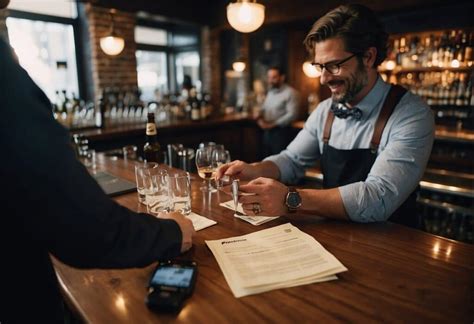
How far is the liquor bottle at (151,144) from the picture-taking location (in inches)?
77.4

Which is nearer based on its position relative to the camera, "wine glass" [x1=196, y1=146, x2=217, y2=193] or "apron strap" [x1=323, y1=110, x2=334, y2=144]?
"wine glass" [x1=196, y1=146, x2=217, y2=193]

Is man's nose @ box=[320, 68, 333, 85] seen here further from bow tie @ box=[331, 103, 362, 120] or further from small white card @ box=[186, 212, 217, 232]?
small white card @ box=[186, 212, 217, 232]

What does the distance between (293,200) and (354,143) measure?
657 mm

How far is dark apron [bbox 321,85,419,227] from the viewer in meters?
1.57

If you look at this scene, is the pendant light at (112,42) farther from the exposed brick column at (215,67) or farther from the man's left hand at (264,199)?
the exposed brick column at (215,67)

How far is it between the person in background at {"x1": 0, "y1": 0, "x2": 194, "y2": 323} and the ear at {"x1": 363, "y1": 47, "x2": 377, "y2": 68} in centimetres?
131

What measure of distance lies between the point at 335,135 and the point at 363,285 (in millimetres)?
1077

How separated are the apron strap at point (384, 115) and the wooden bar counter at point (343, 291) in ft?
1.77

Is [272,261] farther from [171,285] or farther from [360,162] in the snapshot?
[360,162]

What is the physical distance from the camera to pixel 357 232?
1169 millimetres

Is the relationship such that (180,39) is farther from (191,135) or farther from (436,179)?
(436,179)

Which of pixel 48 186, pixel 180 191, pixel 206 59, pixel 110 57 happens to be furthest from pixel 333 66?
pixel 206 59

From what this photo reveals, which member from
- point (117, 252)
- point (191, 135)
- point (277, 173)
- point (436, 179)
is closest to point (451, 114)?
point (436, 179)

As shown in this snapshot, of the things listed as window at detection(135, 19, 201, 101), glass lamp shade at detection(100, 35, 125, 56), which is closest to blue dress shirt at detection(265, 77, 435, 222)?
glass lamp shade at detection(100, 35, 125, 56)
